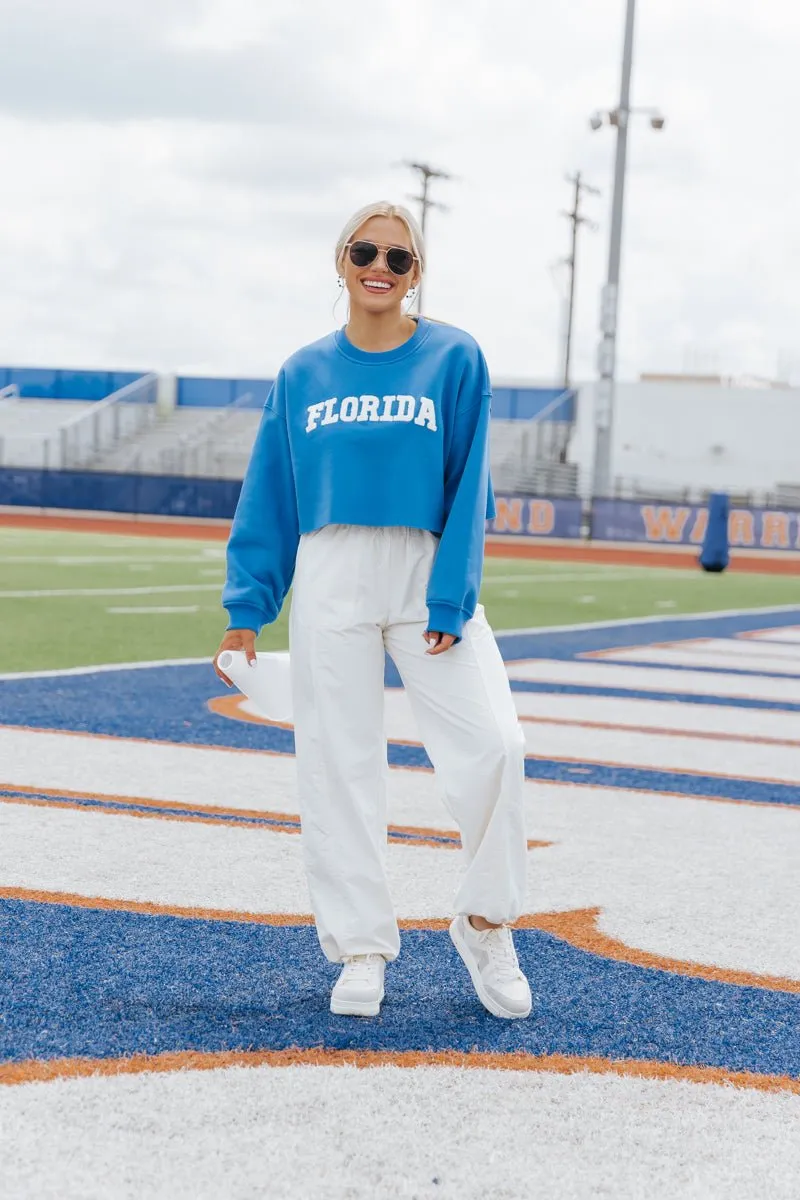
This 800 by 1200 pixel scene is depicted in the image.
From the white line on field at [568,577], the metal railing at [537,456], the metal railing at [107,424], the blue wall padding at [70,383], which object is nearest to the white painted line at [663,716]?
the white line on field at [568,577]

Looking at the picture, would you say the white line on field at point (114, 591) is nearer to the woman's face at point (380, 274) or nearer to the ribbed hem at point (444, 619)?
the woman's face at point (380, 274)

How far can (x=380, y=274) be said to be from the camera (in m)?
3.57

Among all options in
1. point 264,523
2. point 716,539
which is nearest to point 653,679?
point 264,523

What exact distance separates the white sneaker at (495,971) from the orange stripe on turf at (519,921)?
0.47 metres

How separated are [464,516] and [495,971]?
978mm

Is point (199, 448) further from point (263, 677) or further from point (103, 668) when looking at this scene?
point (263, 677)

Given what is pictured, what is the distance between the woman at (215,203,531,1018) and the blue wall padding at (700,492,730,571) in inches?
988

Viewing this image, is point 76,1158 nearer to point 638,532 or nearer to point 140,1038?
point 140,1038

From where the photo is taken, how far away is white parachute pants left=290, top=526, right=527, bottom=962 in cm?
347

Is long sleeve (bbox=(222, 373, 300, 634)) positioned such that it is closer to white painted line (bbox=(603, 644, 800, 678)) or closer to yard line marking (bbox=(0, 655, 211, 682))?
yard line marking (bbox=(0, 655, 211, 682))

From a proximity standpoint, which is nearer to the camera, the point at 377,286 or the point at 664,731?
the point at 377,286

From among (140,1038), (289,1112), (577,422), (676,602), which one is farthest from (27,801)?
(577,422)

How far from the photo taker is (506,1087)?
302 cm

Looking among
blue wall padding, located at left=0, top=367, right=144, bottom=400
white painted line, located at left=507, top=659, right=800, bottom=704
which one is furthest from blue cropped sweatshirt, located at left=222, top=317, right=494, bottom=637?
blue wall padding, located at left=0, top=367, right=144, bottom=400
